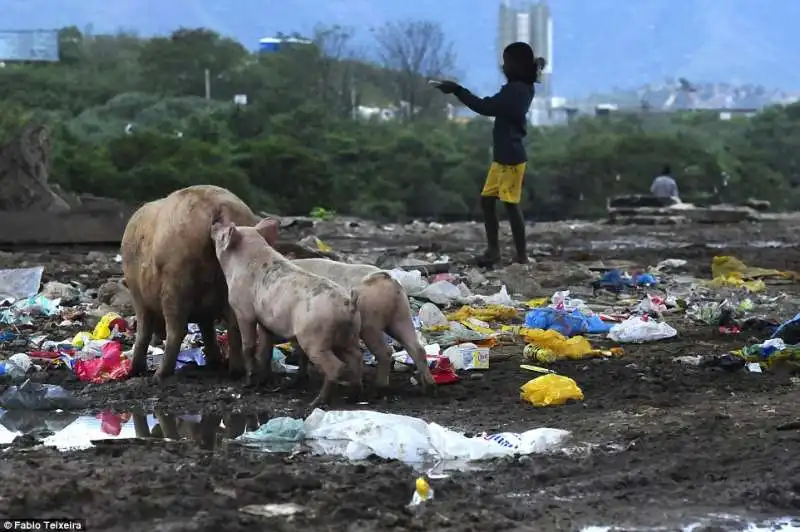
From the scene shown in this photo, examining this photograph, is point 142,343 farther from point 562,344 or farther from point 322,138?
point 322,138

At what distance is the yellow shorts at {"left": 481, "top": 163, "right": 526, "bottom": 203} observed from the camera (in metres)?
13.2

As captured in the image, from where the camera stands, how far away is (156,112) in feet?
156

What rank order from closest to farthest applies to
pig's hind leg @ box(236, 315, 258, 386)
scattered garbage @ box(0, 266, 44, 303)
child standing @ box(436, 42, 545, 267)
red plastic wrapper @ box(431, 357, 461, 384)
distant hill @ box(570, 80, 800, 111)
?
pig's hind leg @ box(236, 315, 258, 386)
red plastic wrapper @ box(431, 357, 461, 384)
scattered garbage @ box(0, 266, 44, 303)
child standing @ box(436, 42, 545, 267)
distant hill @ box(570, 80, 800, 111)

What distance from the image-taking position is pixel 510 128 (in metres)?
13.2

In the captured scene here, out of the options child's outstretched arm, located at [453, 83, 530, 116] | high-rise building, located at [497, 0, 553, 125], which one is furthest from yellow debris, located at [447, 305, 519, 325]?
high-rise building, located at [497, 0, 553, 125]

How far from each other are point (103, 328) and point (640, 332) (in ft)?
12.4

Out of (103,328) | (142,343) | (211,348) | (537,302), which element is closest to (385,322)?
(211,348)

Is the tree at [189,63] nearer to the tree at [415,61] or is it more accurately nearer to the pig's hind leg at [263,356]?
the tree at [415,61]

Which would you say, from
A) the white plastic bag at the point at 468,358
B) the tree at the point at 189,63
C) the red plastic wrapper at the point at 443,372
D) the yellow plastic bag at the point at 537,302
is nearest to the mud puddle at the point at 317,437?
the red plastic wrapper at the point at 443,372

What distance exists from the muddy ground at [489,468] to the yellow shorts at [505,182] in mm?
5686

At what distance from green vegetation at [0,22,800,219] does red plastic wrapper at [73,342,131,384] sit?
22881 mm

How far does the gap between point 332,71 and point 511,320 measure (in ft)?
164

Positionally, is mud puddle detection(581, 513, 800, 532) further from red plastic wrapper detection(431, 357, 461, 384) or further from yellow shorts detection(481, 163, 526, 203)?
yellow shorts detection(481, 163, 526, 203)

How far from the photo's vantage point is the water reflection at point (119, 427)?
5746 mm
